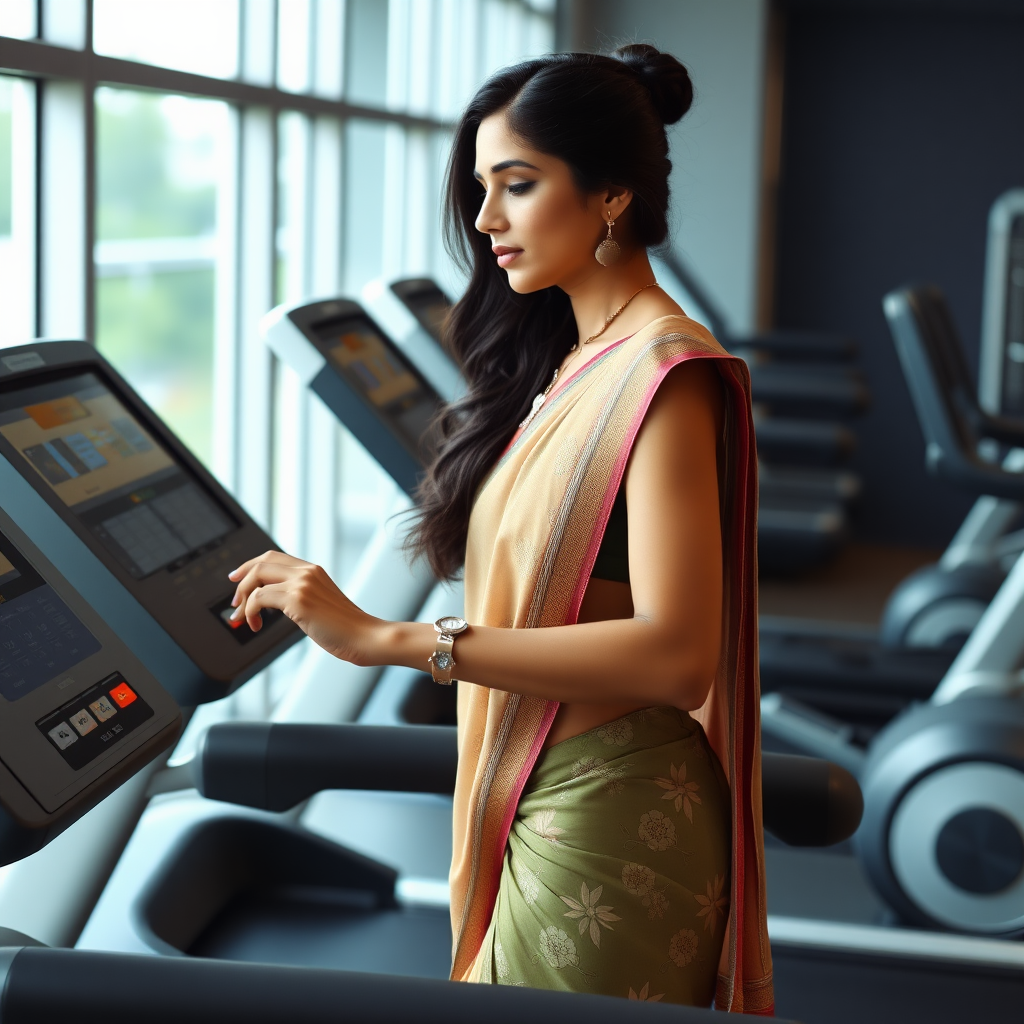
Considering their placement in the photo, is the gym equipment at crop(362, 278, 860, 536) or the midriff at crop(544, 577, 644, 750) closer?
the midriff at crop(544, 577, 644, 750)

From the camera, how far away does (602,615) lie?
3.99 ft

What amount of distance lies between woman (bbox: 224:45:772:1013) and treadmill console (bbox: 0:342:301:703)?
0.18m

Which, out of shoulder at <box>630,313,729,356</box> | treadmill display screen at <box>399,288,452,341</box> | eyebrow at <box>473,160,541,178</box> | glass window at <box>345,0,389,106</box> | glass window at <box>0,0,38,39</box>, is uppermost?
glass window at <box>345,0,389,106</box>

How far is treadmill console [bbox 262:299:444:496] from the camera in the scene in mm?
Result: 1860

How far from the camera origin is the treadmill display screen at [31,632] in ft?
3.30

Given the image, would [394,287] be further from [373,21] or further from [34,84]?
[373,21]

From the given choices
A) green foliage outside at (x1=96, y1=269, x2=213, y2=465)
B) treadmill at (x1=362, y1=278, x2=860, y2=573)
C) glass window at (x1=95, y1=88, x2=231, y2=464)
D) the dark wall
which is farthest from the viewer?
the dark wall

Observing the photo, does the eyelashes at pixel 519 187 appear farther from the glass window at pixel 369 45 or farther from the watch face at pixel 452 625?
the glass window at pixel 369 45

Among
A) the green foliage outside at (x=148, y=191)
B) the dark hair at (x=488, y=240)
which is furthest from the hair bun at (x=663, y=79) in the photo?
the green foliage outside at (x=148, y=191)

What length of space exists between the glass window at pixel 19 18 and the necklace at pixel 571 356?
3.22ft

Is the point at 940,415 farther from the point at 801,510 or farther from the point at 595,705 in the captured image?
the point at 595,705

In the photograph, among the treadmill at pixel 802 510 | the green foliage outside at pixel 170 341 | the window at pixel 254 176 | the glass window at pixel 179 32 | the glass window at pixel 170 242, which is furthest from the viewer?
the treadmill at pixel 802 510

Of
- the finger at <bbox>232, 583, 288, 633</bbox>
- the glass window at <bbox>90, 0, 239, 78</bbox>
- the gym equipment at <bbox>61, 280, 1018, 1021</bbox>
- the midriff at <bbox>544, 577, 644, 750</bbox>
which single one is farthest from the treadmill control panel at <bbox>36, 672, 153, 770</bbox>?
the glass window at <bbox>90, 0, 239, 78</bbox>

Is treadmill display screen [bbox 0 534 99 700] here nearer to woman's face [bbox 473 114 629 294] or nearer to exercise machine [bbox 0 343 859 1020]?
exercise machine [bbox 0 343 859 1020]
